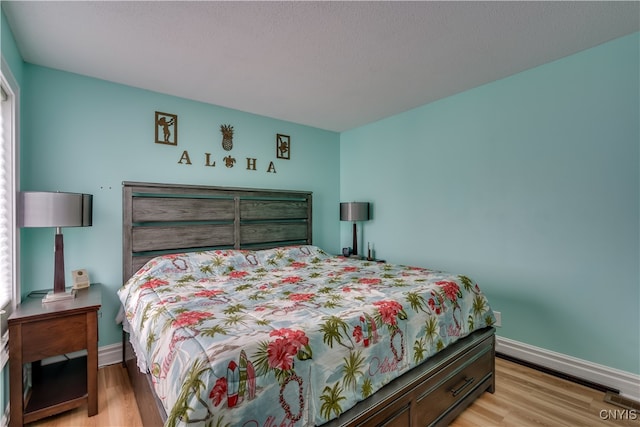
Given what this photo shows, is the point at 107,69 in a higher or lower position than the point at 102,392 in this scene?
higher

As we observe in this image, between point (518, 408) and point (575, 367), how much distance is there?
73 centimetres

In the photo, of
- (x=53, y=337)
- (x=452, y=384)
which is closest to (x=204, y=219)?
(x=53, y=337)

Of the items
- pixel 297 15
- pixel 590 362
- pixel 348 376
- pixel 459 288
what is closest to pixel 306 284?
pixel 348 376

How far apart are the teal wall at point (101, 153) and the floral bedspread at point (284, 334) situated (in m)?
0.57

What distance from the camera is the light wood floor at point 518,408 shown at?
6.04 feet

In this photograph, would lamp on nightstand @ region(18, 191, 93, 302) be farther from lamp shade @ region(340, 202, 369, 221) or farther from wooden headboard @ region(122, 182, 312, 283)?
lamp shade @ region(340, 202, 369, 221)

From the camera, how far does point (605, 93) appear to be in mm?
2178

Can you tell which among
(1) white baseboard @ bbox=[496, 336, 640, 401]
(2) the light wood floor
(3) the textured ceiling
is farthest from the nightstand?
(1) white baseboard @ bbox=[496, 336, 640, 401]

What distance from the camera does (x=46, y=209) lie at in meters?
1.94

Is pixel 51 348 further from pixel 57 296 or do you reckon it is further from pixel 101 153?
pixel 101 153

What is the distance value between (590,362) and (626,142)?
1.59m

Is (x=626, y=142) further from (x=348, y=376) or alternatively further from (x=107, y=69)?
(x=107, y=69)

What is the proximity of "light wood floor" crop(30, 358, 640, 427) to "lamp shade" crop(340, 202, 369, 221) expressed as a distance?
2066 mm

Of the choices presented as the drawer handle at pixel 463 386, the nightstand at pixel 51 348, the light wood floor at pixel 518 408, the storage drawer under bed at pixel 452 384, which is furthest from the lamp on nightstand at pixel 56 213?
the drawer handle at pixel 463 386
